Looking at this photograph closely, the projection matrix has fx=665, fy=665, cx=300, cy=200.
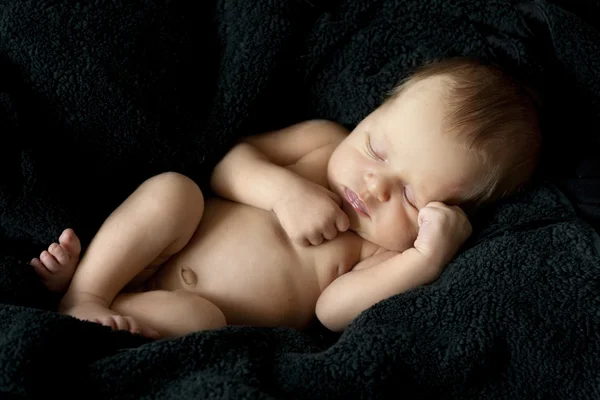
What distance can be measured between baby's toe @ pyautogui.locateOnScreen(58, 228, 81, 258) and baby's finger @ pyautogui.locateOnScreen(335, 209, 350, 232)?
0.45 m

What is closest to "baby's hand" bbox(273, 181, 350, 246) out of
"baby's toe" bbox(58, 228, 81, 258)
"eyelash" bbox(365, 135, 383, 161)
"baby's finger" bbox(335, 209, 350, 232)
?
"baby's finger" bbox(335, 209, 350, 232)

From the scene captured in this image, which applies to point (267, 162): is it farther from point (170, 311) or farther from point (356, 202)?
point (170, 311)

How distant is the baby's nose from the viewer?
1166 mm

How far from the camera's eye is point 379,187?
1.17m

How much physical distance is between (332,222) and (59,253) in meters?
0.47

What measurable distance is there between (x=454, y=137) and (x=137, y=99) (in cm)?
57

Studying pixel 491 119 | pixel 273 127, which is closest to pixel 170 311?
pixel 273 127

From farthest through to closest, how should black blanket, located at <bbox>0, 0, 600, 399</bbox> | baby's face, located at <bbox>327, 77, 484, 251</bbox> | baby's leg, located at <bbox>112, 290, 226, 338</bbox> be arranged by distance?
baby's face, located at <bbox>327, 77, 484, 251</bbox>
baby's leg, located at <bbox>112, 290, 226, 338</bbox>
black blanket, located at <bbox>0, 0, 600, 399</bbox>

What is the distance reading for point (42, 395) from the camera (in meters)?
0.82

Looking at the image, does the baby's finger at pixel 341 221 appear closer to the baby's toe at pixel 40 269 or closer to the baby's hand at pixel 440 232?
the baby's hand at pixel 440 232

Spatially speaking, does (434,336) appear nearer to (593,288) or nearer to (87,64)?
(593,288)

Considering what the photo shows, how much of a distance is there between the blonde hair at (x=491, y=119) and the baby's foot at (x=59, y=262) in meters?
0.64

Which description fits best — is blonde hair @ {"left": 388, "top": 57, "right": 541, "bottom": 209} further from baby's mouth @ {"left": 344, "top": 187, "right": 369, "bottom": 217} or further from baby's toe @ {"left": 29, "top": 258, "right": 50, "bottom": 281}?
baby's toe @ {"left": 29, "top": 258, "right": 50, "bottom": 281}

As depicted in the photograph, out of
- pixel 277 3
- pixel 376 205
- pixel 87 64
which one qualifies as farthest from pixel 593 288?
pixel 87 64
